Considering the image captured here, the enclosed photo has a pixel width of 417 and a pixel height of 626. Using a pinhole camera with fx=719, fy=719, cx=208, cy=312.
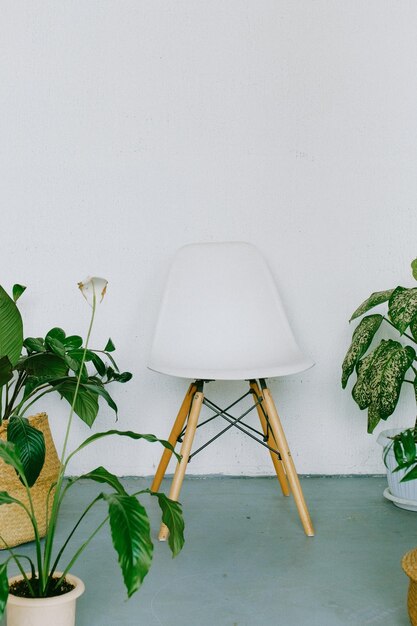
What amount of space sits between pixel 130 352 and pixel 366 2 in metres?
1.58

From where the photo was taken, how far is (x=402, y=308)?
2.16 m

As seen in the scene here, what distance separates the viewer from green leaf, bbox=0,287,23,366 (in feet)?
6.60

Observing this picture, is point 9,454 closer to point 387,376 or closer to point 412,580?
point 412,580

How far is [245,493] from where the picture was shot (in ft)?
8.51

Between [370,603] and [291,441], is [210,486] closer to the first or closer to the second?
[291,441]

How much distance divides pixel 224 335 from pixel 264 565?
2.30ft

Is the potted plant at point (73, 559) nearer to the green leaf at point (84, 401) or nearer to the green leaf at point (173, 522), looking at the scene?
the green leaf at point (173, 522)

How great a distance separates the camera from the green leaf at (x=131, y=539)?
1220 millimetres

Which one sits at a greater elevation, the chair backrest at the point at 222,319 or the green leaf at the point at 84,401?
the chair backrest at the point at 222,319

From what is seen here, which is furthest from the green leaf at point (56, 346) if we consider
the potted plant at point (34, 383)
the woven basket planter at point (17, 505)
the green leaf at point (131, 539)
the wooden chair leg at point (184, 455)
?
the green leaf at point (131, 539)

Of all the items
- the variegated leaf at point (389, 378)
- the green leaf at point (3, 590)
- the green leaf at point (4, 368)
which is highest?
the green leaf at point (4, 368)

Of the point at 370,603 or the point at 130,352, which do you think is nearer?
the point at 370,603

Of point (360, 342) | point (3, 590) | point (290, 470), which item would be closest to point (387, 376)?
point (360, 342)

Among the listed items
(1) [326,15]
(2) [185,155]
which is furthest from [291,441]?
(1) [326,15]
